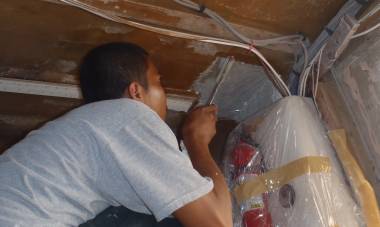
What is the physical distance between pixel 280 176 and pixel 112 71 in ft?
1.86

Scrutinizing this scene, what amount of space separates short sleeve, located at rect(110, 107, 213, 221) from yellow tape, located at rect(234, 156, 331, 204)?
1.36ft

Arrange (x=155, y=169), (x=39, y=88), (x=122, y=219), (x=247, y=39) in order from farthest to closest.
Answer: (x=39, y=88)
(x=247, y=39)
(x=122, y=219)
(x=155, y=169)

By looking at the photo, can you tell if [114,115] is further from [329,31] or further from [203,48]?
[329,31]

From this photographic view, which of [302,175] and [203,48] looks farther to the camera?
[203,48]

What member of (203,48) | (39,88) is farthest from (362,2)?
(39,88)

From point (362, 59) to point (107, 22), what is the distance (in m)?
0.74

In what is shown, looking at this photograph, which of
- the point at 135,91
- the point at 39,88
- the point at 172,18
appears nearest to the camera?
the point at 135,91

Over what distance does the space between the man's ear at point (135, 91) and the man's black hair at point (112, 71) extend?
1 centimetres

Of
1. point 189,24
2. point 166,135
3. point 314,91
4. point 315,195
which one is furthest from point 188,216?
point 314,91

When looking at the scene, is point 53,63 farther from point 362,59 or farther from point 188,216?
point 362,59

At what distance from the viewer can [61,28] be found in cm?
136

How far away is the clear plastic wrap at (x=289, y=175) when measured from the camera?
1312 mm

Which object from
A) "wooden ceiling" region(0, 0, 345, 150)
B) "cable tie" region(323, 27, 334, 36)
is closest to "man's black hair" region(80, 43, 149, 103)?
"wooden ceiling" region(0, 0, 345, 150)

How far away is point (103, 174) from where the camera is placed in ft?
3.42
